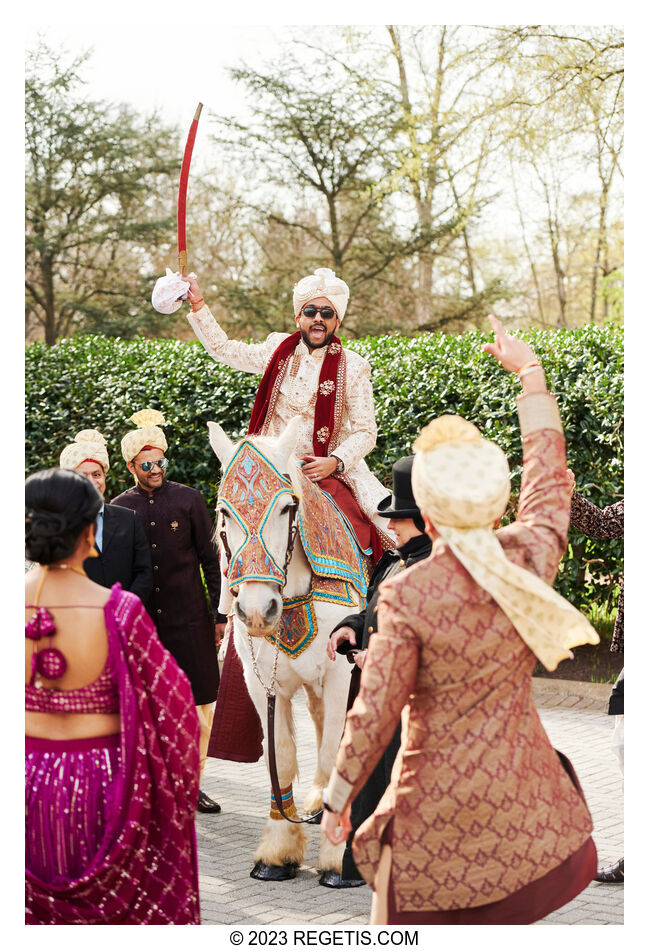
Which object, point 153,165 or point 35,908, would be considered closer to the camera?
point 35,908

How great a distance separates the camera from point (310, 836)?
548 centimetres

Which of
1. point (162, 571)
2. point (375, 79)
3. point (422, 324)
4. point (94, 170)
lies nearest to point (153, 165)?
point (94, 170)

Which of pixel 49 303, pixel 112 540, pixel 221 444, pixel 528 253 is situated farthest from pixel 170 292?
pixel 528 253

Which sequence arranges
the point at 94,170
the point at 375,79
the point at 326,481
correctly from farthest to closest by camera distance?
1. the point at 94,170
2. the point at 375,79
3. the point at 326,481

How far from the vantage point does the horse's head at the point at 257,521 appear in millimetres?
4109

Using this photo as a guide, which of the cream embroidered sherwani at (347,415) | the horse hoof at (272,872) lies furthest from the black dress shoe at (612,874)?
the cream embroidered sherwani at (347,415)

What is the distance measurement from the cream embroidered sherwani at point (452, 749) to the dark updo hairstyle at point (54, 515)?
0.87 meters

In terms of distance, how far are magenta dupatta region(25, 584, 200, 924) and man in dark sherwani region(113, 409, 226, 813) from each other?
2.87 metres

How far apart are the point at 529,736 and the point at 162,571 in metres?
3.54

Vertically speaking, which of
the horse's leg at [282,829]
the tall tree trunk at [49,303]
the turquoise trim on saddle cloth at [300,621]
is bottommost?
the horse's leg at [282,829]

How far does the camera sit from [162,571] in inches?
234

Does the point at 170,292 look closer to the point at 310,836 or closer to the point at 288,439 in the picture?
the point at 288,439

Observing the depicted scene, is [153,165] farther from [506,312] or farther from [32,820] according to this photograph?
[32,820]

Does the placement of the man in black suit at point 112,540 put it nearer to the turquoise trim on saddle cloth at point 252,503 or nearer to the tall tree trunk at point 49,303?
the turquoise trim on saddle cloth at point 252,503
